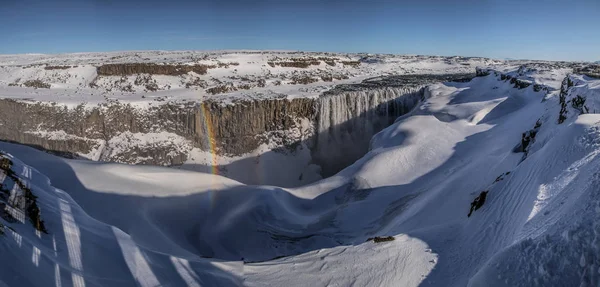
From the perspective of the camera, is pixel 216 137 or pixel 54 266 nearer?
pixel 54 266

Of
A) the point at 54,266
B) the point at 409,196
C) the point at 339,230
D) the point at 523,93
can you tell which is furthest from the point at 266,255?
the point at 523,93

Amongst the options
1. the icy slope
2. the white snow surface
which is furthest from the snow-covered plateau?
the white snow surface

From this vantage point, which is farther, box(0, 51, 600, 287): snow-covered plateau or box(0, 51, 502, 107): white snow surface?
box(0, 51, 502, 107): white snow surface

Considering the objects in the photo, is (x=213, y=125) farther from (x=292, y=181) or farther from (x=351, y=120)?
(x=351, y=120)

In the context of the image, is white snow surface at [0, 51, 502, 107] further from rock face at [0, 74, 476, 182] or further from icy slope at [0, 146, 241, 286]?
icy slope at [0, 146, 241, 286]

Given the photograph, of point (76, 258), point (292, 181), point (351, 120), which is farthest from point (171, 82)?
point (76, 258)

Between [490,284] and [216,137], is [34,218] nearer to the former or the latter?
[490,284]
